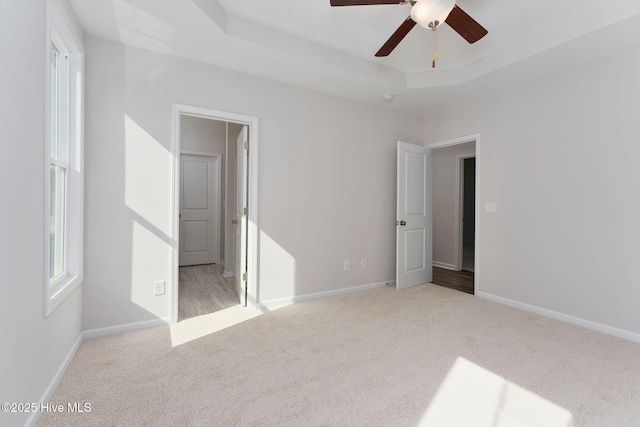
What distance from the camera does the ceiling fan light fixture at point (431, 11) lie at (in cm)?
190

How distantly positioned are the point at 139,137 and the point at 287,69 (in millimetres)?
1550

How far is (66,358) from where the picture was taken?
209 cm

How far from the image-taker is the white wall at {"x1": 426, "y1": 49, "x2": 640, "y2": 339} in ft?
8.80

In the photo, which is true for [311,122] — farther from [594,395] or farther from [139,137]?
[594,395]

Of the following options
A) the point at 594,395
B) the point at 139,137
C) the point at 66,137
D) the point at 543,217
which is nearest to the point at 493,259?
the point at 543,217

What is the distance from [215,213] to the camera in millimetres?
5930

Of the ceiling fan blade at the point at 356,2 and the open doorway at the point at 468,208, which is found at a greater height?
the ceiling fan blade at the point at 356,2

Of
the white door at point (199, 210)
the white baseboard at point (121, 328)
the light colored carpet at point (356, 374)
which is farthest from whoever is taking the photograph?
the white door at point (199, 210)

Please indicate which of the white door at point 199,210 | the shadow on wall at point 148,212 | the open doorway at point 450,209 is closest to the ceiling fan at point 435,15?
the shadow on wall at point 148,212

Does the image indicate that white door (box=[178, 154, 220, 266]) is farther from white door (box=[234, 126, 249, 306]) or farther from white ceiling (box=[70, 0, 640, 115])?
white ceiling (box=[70, 0, 640, 115])

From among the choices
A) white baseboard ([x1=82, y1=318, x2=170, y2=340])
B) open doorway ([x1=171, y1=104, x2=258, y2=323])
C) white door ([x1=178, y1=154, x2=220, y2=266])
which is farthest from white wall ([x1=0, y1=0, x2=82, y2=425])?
white door ([x1=178, y1=154, x2=220, y2=266])

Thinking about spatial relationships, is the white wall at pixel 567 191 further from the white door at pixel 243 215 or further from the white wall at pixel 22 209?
the white wall at pixel 22 209

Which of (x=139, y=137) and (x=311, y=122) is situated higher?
(x=311, y=122)

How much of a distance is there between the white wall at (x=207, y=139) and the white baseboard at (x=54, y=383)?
347 cm
